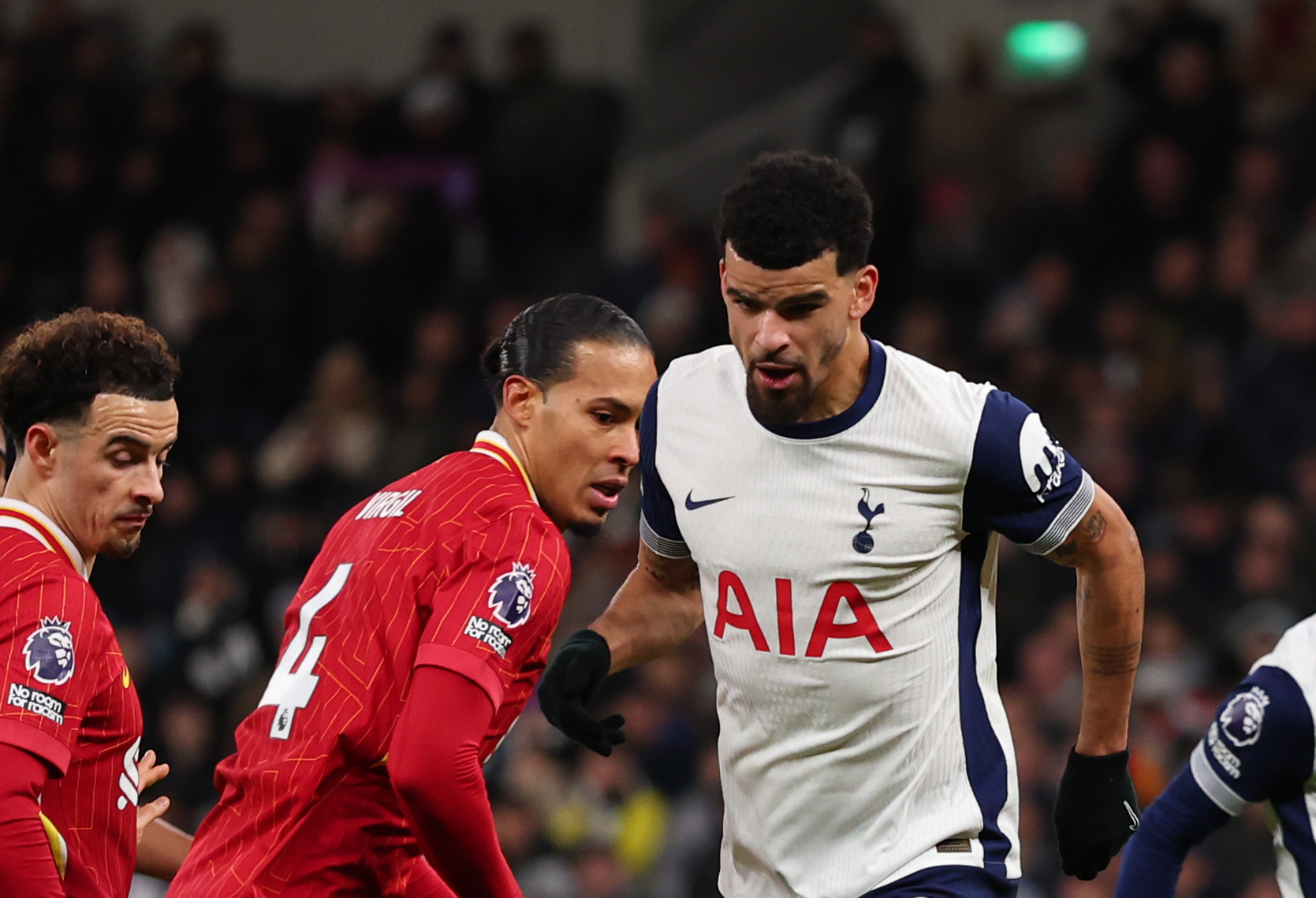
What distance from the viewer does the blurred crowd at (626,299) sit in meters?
8.52

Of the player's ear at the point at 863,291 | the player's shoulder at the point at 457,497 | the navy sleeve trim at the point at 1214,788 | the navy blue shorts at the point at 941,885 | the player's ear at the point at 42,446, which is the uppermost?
the player's ear at the point at 863,291

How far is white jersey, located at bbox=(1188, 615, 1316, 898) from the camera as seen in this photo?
3584 mm

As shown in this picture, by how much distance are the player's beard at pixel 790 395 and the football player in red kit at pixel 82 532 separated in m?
1.15

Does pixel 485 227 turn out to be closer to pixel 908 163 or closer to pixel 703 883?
pixel 908 163

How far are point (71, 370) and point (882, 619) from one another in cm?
163

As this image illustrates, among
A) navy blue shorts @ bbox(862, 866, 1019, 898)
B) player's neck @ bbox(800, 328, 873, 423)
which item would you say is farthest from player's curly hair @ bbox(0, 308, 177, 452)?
navy blue shorts @ bbox(862, 866, 1019, 898)

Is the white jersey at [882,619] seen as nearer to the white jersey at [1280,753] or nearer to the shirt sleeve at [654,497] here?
the shirt sleeve at [654,497]

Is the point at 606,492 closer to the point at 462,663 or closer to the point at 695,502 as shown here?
the point at 695,502

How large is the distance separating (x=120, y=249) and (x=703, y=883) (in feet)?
23.4

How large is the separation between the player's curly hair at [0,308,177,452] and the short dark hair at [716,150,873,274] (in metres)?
1.16

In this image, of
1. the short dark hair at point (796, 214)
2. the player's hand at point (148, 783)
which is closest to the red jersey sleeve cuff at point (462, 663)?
the player's hand at point (148, 783)

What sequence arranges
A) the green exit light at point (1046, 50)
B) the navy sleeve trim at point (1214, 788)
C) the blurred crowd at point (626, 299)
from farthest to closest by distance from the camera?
the green exit light at point (1046, 50) < the blurred crowd at point (626, 299) < the navy sleeve trim at point (1214, 788)

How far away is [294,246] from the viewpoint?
1252 centimetres

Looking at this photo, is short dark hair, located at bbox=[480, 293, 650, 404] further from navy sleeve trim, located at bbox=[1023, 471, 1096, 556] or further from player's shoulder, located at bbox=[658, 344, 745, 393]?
navy sleeve trim, located at bbox=[1023, 471, 1096, 556]
